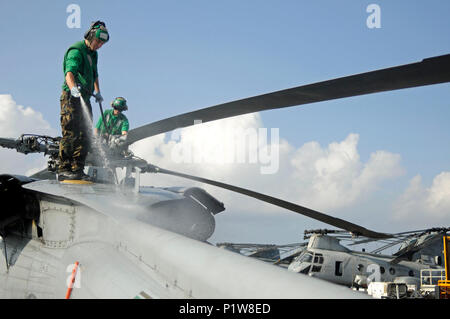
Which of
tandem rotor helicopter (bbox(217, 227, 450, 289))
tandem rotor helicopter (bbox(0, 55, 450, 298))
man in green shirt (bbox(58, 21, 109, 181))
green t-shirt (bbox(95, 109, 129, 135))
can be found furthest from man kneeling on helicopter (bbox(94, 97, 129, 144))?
tandem rotor helicopter (bbox(217, 227, 450, 289))

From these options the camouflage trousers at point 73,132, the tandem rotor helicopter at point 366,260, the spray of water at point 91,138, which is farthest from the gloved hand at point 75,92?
the tandem rotor helicopter at point 366,260

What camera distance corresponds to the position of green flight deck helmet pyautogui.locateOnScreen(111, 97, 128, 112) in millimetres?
7109

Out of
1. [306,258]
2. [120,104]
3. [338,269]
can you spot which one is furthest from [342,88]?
[338,269]

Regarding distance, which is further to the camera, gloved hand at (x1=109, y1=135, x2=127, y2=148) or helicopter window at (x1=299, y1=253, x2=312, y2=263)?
helicopter window at (x1=299, y1=253, x2=312, y2=263)

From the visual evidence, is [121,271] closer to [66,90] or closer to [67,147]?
[67,147]

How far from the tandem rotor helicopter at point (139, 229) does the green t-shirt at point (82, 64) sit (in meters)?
0.87

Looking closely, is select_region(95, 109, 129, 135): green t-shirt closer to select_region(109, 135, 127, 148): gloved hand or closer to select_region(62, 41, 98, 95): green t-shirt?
select_region(109, 135, 127, 148): gloved hand

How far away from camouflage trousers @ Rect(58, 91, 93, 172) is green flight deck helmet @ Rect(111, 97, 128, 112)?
6.02ft

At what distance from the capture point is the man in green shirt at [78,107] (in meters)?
5.05

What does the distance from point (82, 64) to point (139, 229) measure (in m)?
2.69
